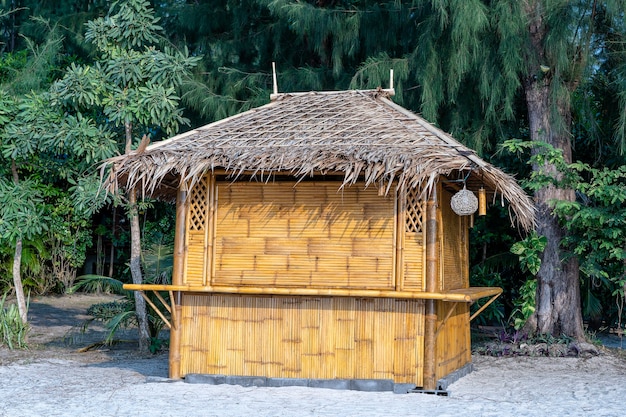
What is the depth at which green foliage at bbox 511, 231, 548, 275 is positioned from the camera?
9.32 metres

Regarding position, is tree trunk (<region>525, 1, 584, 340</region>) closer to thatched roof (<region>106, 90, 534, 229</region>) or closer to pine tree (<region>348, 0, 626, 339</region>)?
pine tree (<region>348, 0, 626, 339</region>)

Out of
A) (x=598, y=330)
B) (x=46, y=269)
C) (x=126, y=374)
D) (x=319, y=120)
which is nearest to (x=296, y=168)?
(x=319, y=120)

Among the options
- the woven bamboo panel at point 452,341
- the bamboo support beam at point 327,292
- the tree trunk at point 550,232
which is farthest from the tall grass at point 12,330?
the tree trunk at point 550,232

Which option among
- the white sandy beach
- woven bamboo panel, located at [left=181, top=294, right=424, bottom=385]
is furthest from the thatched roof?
the white sandy beach

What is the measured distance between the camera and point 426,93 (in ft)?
31.6

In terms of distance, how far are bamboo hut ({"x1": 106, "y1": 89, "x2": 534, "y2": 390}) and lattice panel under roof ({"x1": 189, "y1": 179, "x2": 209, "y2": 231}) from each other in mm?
12

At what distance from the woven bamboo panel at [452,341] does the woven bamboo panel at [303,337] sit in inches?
15.8

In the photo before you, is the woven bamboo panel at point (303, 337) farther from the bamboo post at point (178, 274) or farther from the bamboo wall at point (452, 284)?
the bamboo wall at point (452, 284)

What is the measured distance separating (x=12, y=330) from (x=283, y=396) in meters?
4.46

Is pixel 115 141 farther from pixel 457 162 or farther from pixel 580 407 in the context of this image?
pixel 580 407

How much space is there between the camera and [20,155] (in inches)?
373

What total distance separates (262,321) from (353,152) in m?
1.71

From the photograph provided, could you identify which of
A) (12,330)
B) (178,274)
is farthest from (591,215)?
(12,330)

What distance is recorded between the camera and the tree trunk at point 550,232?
9.57 metres
